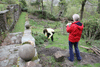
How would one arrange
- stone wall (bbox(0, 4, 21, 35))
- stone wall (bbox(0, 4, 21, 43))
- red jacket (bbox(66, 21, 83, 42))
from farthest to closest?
stone wall (bbox(0, 4, 21, 35)), stone wall (bbox(0, 4, 21, 43)), red jacket (bbox(66, 21, 83, 42))

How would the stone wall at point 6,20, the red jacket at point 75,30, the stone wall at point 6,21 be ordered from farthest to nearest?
the stone wall at point 6,20 < the stone wall at point 6,21 < the red jacket at point 75,30

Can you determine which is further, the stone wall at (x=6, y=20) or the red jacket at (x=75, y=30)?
the stone wall at (x=6, y=20)

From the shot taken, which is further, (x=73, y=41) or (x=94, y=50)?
(x=94, y=50)

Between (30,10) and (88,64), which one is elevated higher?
(30,10)

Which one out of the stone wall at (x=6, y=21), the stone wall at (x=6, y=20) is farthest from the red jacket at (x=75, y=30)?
the stone wall at (x=6, y=20)

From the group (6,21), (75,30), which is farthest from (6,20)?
(75,30)

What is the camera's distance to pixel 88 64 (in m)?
3.42

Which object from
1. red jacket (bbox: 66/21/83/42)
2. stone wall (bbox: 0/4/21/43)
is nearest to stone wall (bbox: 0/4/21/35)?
stone wall (bbox: 0/4/21/43)

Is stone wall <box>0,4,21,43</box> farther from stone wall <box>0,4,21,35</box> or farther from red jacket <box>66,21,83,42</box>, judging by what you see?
red jacket <box>66,21,83,42</box>

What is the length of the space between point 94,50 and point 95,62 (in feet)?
3.34

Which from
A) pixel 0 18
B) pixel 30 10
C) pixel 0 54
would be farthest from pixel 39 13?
pixel 0 54

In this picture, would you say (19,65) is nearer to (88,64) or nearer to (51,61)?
(51,61)

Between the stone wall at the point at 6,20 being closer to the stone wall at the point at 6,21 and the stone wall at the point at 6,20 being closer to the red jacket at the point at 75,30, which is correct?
the stone wall at the point at 6,21

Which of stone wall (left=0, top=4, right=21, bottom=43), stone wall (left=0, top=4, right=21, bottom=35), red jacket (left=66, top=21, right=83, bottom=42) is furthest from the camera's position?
stone wall (left=0, top=4, right=21, bottom=35)
